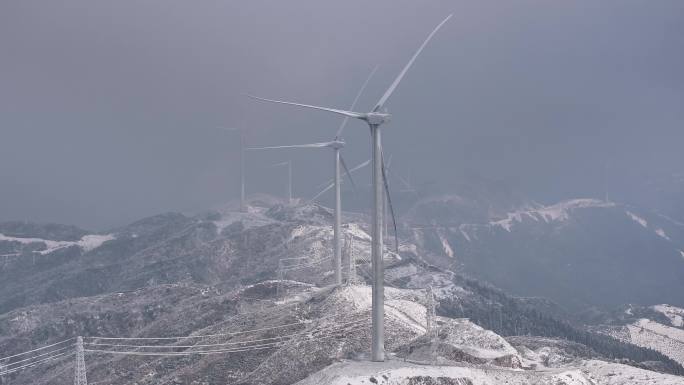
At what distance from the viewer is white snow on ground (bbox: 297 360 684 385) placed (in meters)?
58.1

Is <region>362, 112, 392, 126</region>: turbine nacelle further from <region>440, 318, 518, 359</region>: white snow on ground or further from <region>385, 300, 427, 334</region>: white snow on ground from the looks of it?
<region>385, 300, 427, 334</region>: white snow on ground

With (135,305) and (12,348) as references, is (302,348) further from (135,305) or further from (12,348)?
(12,348)

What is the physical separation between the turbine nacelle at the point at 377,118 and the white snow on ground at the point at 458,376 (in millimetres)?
24429

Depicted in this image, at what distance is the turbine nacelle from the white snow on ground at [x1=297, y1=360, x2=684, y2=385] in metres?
24.4

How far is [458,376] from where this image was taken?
5866cm

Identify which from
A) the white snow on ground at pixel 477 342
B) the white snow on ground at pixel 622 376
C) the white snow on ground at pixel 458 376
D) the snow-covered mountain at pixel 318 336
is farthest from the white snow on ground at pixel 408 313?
the white snow on ground at pixel 458 376

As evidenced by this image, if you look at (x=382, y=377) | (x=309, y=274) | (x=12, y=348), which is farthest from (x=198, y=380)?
(x=12, y=348)

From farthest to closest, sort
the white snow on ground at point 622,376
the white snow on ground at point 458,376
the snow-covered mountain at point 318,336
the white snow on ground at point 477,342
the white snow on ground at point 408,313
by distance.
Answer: the white snow on ground at point 408,313 → the white snow on ground at point 477,342 → the snow-covered mountain at point 318,336 → the white snow on ground at point 622,376 → the white snow on ground at point 458,376

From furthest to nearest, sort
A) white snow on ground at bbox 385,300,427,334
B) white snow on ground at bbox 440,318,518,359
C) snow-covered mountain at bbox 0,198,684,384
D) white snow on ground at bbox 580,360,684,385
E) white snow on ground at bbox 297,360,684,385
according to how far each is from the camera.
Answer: white snow on ground at bbox 385,300,427,334 → white snow on ground at bbox 440,318,518,359 → snow-covered mountain at bbox 0,198,684,384 → white snow on ground at bbox 580,360,684,385 → white snow on ground at bbox 297,360,684,385

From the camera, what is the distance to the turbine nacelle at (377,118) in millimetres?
64938

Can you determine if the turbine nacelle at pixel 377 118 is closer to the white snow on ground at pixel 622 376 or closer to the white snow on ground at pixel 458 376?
the white snow on ground at pixel 458 376

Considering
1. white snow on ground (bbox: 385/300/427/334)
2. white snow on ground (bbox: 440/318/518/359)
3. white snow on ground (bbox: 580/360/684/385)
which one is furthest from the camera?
white snow on ground (bbox: 385/300/427/334)

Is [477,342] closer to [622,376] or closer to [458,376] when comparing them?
[458,376]

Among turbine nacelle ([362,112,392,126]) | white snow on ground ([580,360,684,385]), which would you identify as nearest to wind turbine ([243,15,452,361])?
turbine nacelle ([362,112,392,126])
